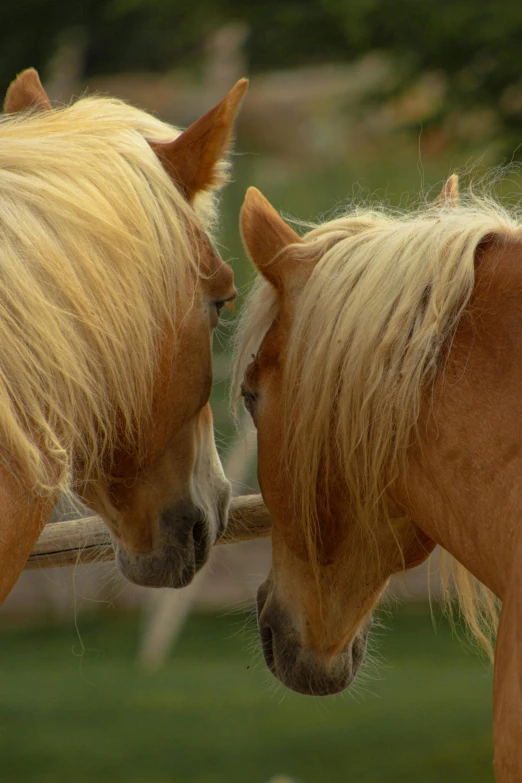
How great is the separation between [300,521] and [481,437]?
0.53m

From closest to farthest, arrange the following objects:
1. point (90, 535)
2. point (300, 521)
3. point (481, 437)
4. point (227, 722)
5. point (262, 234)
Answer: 1. point (481, 437)
2. point (300, 521)
3. point (262, 234)
4. point (90, 535)
5. point (227, 722)

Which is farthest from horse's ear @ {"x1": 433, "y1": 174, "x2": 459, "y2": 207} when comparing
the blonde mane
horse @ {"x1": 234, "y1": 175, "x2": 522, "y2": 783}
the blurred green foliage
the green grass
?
the green grass

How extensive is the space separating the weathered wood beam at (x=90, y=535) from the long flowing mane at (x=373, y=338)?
21.9 inches

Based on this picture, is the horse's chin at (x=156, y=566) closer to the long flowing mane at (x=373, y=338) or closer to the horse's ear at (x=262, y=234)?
the long flowing mane at (x=373, y=338)

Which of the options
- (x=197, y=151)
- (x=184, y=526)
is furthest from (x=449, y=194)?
(x=184, y=526)

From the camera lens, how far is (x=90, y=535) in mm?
2627

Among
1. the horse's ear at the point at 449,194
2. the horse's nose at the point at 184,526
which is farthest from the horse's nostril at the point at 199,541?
the horse's ear at the point at 449,194

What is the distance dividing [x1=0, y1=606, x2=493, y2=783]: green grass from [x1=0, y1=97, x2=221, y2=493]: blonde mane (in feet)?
12.1

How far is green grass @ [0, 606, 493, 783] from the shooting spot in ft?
21.4

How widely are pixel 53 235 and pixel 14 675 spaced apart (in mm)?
7434

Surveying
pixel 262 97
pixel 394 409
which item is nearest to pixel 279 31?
pixel 394 409

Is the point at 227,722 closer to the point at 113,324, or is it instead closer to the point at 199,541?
the point at 199,541

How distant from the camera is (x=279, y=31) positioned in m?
6.49

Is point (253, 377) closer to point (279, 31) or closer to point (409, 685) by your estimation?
point (279, 31)
